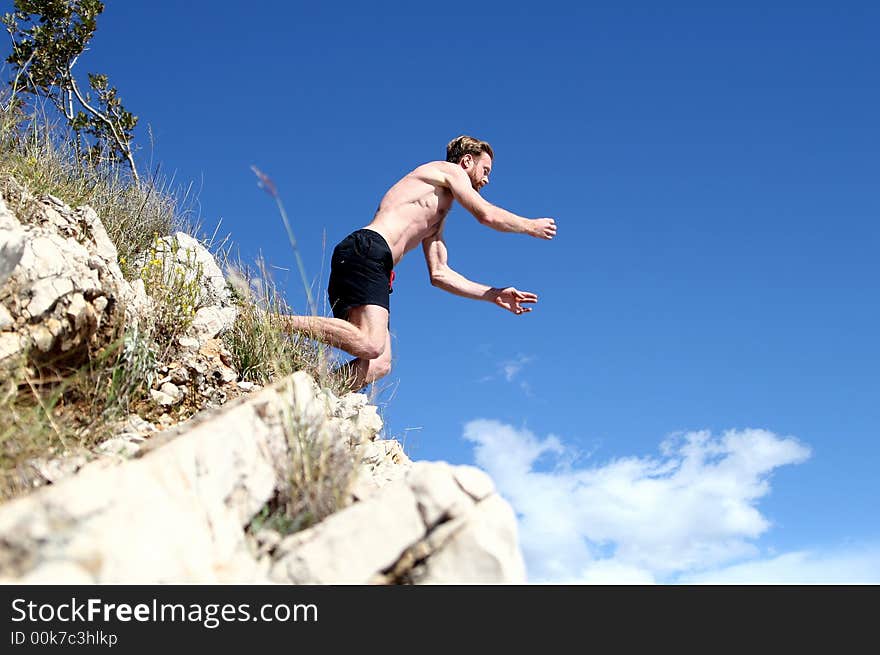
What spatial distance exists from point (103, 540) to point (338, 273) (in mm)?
3999

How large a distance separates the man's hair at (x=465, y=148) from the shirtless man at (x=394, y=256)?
0.04 ft

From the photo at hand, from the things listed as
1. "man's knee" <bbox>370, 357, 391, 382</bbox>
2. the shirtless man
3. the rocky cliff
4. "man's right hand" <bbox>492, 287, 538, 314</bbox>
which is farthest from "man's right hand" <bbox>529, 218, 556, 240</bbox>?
the rocky cliff

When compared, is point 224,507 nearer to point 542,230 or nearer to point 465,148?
point 542,230

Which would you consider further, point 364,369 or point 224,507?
point 364,369

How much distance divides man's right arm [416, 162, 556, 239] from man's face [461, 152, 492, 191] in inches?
17.6

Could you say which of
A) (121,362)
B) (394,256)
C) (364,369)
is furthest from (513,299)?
(121,362)

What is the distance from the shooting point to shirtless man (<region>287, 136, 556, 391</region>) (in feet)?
18.6

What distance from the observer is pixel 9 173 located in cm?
501

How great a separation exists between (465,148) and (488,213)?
40.7 inches

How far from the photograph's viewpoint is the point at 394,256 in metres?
5.97

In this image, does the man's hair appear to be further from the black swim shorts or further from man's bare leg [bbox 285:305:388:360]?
man's bare leg [bbox 285:305:388:360]

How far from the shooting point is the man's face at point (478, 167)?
649 centimetres
